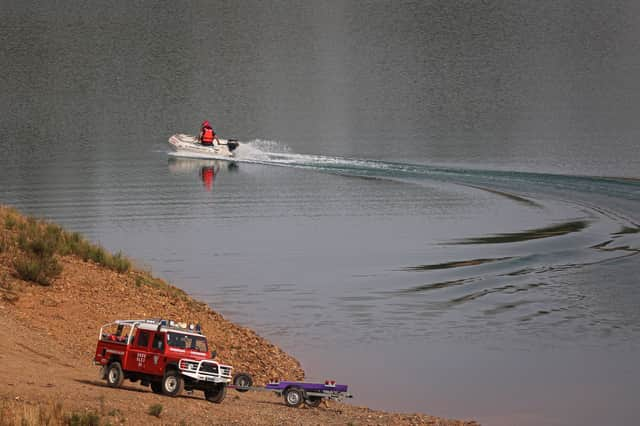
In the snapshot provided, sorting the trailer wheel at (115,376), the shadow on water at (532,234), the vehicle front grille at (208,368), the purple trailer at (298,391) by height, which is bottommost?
the purple trailer at (298,391)

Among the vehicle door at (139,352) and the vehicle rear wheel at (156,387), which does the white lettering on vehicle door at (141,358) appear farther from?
the vehicle rear wheel at (156,387)

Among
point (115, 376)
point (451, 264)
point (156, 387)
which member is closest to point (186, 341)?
point (156, 387)

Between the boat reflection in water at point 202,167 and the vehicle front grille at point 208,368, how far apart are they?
5197 cm

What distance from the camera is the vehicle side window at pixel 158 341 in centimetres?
2189

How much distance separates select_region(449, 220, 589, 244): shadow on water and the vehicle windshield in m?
28.5

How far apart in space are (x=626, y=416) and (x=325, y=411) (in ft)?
23.8

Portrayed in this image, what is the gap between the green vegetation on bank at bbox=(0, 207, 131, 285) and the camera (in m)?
28.4

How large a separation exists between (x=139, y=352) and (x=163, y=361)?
0.65 metres

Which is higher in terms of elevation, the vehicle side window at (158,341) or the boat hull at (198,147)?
the boat hull at (198,147)

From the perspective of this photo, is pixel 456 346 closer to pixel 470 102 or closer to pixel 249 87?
pixel 470 102

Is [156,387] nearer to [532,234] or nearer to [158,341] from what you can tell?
[158,341]

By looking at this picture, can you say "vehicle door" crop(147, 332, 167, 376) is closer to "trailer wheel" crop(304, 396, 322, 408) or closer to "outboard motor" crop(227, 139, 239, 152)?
"trailer wheel" crop(304, 396, 322, 408)

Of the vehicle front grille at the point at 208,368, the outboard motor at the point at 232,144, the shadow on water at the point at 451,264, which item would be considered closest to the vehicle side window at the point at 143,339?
the vehicle front grille at the point at 208,368

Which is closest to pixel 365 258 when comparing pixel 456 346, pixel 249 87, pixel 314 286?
pixel 314 286
